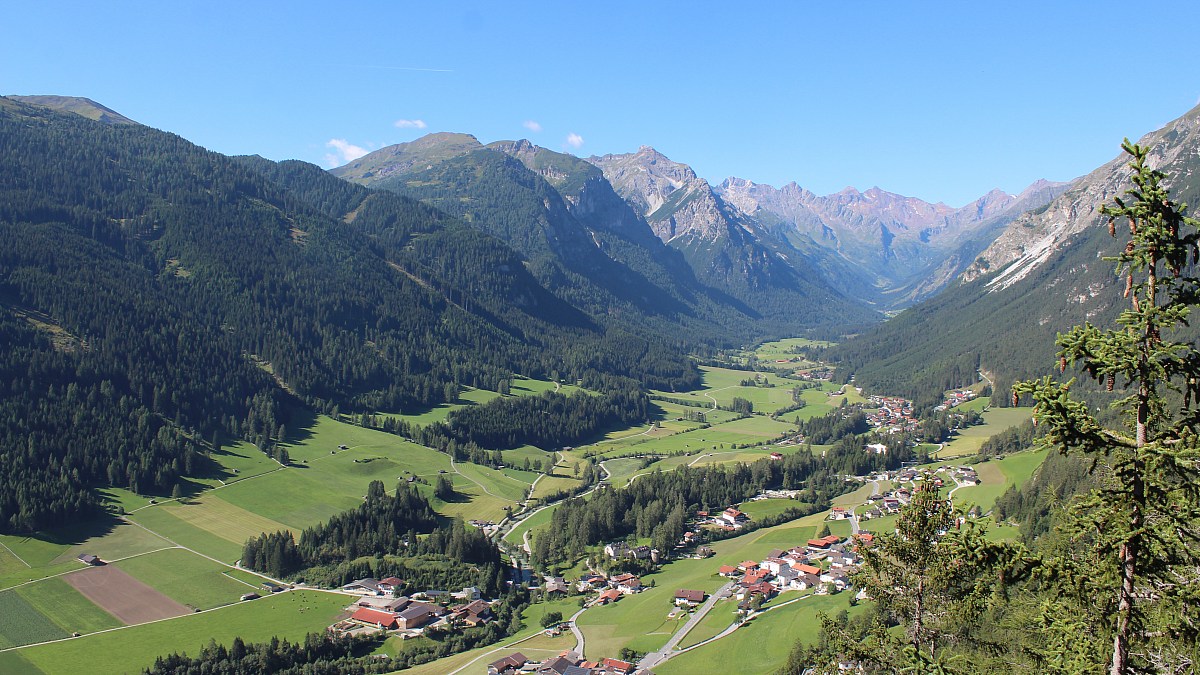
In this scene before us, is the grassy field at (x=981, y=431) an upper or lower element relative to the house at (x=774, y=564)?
upper

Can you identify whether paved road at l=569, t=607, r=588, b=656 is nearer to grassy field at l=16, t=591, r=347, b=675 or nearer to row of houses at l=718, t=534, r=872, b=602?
row of houses at l=718, t=534, r=872, b=602

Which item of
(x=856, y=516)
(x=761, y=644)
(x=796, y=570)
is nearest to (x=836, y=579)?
(x=796, y=570)

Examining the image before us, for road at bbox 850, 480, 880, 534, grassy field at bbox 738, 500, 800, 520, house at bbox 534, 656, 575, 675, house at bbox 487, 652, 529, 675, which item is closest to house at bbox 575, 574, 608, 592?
house at bbox 487, 652, 529, 675

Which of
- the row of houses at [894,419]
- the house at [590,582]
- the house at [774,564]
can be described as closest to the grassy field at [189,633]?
the house at [590,582]

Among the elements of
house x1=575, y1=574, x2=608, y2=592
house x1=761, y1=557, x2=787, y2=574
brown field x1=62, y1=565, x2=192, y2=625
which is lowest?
brown field x1=62, y1=565, x2=192, y2=625

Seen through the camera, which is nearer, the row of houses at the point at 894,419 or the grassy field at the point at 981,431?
the grassy field at the point at 981,431

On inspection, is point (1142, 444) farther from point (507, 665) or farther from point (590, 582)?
point (590, 582)

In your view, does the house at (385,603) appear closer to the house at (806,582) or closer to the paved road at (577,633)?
the paved road at (577,633)
